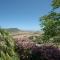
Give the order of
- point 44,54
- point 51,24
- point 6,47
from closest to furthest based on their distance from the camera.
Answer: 1. point 6,47
2. point 44,54
3. point 51,24

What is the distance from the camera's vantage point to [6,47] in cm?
855

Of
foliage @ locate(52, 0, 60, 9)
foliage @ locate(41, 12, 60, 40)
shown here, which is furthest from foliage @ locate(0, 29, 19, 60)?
foliage @ locate(52, 0, 60, 9)

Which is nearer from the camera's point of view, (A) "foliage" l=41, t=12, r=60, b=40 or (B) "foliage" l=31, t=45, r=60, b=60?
(B) "foliage" l=31, t=45, r=60, b=60

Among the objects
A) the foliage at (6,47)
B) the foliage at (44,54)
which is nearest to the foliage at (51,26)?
A: the foliage at (44,54)

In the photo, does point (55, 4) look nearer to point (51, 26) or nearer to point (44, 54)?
point (51, 26)

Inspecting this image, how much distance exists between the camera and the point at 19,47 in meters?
9.56

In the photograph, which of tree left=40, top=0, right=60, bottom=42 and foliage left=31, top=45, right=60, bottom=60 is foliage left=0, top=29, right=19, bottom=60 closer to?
foliage left=31, top=45, right=60, bottom=60

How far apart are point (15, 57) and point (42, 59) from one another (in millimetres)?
1299

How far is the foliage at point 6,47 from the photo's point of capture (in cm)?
839

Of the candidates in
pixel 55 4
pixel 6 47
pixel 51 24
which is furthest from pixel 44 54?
pixel 55 4

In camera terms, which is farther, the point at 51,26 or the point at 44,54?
the point at 51,26

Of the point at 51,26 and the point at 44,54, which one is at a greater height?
the point at 51,26

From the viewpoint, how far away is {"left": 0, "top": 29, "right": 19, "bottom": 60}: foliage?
8.39m

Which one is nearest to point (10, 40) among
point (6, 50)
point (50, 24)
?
point (6, 50)
